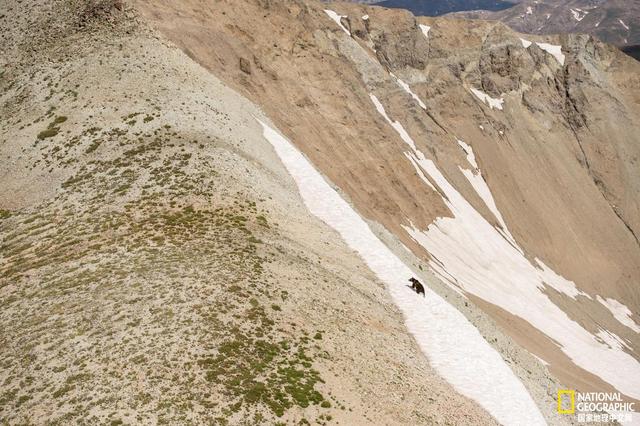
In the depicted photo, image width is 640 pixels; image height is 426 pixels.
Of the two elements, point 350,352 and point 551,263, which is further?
point 551,263

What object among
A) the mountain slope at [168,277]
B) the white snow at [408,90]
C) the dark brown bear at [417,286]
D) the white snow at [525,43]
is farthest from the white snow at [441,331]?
the white snow at [525,43]

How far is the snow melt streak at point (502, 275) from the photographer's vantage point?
61531 mm

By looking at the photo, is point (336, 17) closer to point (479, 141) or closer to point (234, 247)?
point (479, 141)

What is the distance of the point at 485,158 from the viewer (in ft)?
328

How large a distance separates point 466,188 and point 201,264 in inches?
3022

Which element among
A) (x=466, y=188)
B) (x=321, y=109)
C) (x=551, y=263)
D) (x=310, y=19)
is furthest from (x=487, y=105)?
(x=321, y=109)

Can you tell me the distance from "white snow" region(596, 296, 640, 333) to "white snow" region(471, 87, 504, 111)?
46.6 metres

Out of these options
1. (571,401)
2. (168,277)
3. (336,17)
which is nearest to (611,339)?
(571,401)

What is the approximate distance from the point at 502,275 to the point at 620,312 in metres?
27.0

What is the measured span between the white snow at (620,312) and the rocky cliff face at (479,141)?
1.68 feet

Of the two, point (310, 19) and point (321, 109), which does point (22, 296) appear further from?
point (310, 19)

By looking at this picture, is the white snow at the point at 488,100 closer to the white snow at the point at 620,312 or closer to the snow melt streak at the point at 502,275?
the snow melt streak at the point at 502,275

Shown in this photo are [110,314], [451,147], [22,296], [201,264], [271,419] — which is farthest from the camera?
[451,147]

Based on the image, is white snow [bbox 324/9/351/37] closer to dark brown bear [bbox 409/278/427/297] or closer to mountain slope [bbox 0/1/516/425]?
mountain slope [bbox 0/1/516/425]
